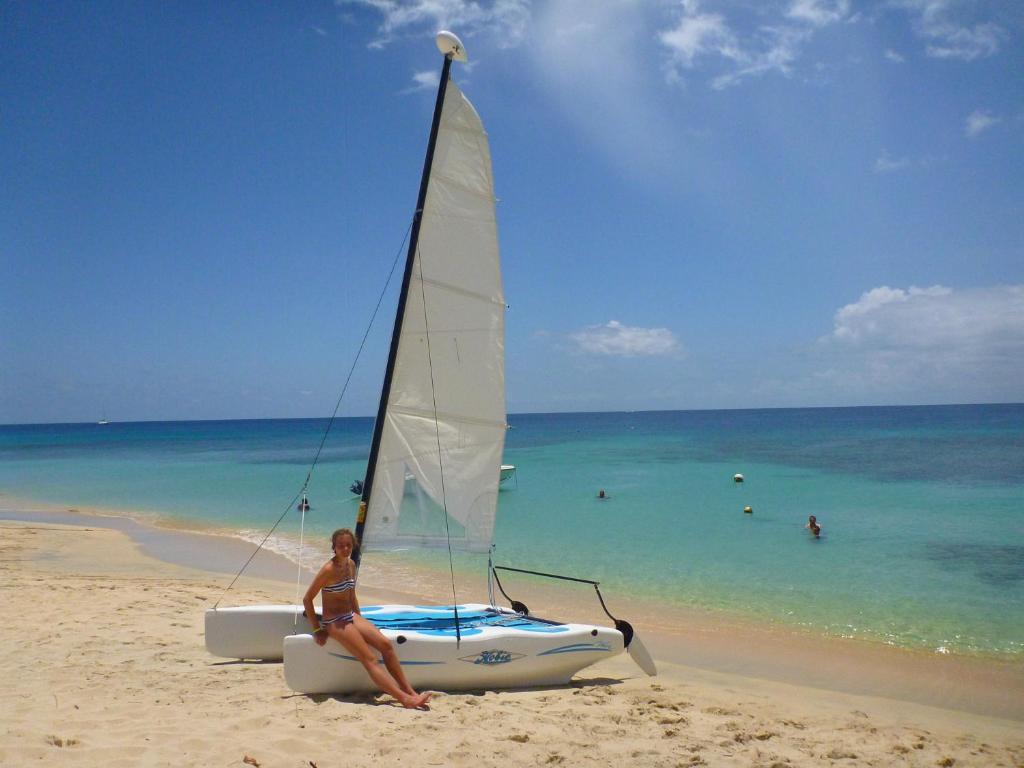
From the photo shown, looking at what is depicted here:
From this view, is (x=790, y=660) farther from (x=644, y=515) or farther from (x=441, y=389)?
(x=644, y=515)

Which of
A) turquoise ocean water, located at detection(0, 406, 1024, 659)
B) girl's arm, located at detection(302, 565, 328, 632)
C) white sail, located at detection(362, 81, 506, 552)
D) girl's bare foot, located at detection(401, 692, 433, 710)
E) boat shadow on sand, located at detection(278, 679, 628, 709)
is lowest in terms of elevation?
turquoise ocean water, located at detection(0, 406, 1024, 659)

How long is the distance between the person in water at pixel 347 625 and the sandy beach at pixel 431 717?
0.85 feet

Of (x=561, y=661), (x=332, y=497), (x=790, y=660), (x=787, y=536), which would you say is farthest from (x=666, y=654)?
(x=332, y=497)

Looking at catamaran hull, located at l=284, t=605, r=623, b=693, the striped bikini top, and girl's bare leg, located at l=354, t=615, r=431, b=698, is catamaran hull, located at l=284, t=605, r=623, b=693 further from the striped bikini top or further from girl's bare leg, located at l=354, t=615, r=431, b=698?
the striped bikini top

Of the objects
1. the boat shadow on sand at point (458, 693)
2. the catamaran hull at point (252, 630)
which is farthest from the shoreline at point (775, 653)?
the catamaran hull at point (252, 630)

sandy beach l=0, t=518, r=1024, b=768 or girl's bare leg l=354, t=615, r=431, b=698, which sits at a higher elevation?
girl's bare leg l=354, t=615, r=431, b=698

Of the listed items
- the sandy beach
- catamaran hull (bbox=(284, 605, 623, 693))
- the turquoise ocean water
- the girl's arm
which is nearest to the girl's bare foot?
the sandy beach

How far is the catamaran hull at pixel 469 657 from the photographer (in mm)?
5720

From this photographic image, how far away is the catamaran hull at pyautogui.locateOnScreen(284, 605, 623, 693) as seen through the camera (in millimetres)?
5720

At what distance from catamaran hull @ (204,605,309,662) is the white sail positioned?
1060mm

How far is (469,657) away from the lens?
20.4ft

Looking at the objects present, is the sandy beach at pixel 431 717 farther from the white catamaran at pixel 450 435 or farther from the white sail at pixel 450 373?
the white sail at pixel 450 373

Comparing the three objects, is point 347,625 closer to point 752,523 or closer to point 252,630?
point 252,630

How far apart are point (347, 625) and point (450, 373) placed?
106 inches
